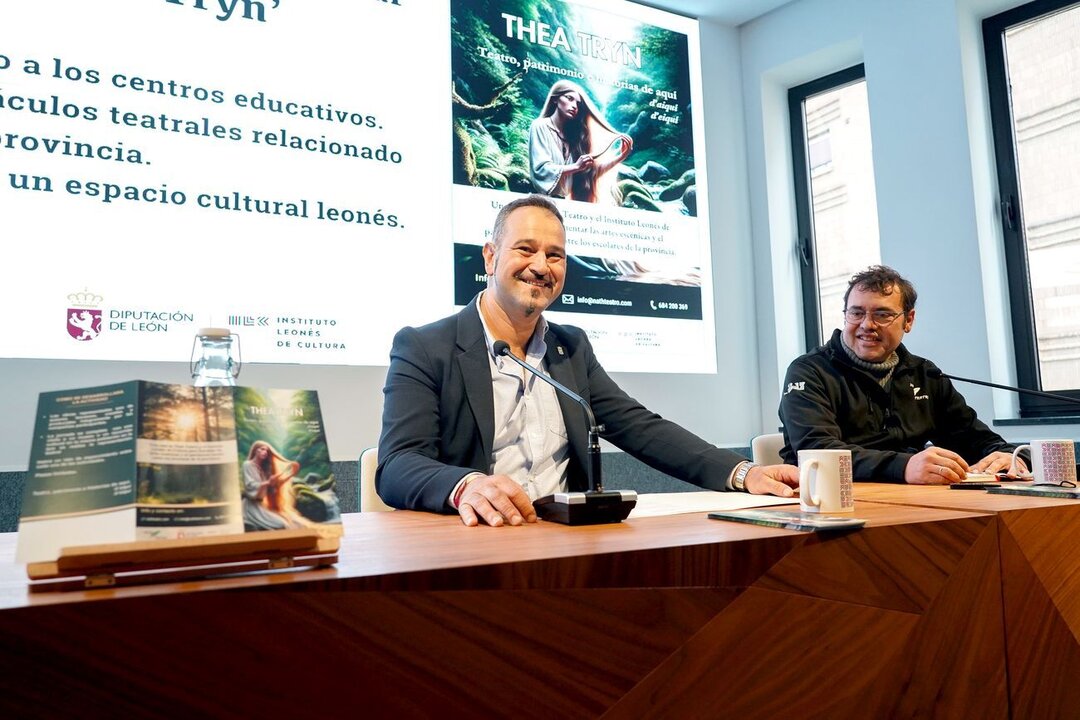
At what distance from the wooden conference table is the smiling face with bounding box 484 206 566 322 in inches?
29.2

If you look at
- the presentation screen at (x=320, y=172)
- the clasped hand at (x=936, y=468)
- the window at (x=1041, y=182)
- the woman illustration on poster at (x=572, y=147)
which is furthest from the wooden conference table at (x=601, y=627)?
the woman illustration on poster at (x=572, y=147)

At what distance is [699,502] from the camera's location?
135 centimetres

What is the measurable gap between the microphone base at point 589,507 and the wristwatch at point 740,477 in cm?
48

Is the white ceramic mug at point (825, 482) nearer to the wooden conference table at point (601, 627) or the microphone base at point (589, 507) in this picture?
the wooden conference table at point (601, 627)

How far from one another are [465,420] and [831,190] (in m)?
2.88

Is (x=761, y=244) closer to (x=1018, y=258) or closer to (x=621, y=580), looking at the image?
(x=1018, y=258)

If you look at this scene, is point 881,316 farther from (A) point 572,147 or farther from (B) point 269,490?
(B) point 269,490

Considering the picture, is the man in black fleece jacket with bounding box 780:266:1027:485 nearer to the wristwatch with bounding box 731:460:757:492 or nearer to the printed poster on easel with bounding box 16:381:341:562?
the wristwatch with bounding box 731:460:757:492

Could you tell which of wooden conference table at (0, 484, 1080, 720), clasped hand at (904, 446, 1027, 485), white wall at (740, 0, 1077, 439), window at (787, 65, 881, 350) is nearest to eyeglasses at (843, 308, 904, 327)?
clasped hand at (904, 446, 1027, 485)

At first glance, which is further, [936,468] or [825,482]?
[936,468]

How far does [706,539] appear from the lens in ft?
→ 2.95

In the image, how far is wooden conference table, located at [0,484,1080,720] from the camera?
593 millimetres

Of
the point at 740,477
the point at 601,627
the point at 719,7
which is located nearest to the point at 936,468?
the point at 740,477

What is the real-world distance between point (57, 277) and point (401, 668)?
2.06 metres
